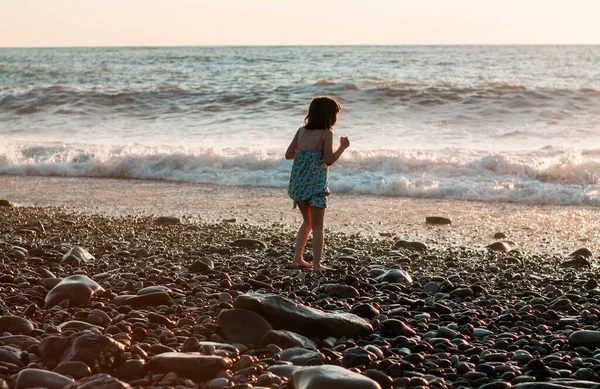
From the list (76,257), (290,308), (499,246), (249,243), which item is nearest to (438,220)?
(499,246)

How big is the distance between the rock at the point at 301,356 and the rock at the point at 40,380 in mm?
1167

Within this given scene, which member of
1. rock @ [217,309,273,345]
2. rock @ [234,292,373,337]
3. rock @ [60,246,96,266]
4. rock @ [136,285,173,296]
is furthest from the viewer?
rock @ [60,246,96,266]

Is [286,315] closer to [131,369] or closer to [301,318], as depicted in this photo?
[301,318]

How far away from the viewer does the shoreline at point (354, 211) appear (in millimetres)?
8477

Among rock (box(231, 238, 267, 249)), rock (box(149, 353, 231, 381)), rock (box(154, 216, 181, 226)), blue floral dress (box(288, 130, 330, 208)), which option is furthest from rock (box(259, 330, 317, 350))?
rock (box(154, 216, 181, 226))

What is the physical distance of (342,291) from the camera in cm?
555

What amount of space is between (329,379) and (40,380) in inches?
53.0

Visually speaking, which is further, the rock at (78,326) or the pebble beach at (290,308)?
the rock at (78,326)

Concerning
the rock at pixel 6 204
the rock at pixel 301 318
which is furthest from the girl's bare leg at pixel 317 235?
the rock at pixel 6 204

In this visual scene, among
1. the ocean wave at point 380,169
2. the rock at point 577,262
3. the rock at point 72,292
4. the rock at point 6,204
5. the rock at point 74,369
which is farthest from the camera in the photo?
the ocean wave at point 380,169

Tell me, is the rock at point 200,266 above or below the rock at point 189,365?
below

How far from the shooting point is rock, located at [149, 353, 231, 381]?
361 centimetres

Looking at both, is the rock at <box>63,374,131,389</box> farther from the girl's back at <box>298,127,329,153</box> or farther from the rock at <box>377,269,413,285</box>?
the girl's back at <box>298,127,329,153</box>

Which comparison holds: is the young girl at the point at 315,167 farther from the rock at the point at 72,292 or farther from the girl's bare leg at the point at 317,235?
the rock at the point at 72,292
